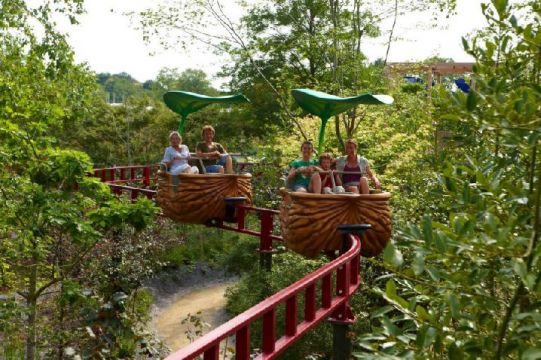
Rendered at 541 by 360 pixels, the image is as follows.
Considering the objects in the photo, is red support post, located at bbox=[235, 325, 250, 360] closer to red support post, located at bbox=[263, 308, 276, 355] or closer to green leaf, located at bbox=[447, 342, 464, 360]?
red support post, located at bbox=[263, 308, 276, 355]

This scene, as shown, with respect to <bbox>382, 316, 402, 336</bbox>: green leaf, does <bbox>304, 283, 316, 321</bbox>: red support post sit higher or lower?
lower

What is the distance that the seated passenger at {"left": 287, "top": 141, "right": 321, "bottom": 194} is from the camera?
17.0ft

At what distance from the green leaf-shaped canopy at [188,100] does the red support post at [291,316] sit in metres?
4.12

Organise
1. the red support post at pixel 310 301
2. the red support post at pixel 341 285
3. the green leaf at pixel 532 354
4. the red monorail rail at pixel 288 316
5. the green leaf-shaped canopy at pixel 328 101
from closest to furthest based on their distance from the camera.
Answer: the green leaf at pixel 532 354
the red monorail rail at pixel 288 316
the red support post at pixel 310 301
the red support post at pixel 341 285
the green leaf-shaped canopy at pixel 328 101

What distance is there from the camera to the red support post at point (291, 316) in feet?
11.5

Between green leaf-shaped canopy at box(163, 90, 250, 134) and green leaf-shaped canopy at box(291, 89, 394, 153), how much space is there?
1.67 meters

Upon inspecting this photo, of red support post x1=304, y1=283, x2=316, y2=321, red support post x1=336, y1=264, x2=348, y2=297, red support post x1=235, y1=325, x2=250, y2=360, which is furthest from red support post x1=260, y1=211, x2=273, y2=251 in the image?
red support post x1=235, y1=325, x2=250, y2=360

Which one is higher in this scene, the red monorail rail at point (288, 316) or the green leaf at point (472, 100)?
the green leaf at point (472, 100)

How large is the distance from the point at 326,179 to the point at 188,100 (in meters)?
2.79

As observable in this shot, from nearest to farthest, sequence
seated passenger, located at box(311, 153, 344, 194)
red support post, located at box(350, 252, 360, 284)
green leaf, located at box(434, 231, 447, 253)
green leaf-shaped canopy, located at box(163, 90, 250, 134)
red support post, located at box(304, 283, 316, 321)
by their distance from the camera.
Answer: green leaf, located at box(434, 231, 447, 253)
red support post, located at box(304, 283, 316, 321)
red support post, located at box(350, 252, 360, 284)
seated passenger, located at box(311, 153, 344, 194)
green leaf-shaped canopy, located at box(163, 90, 250, 134)

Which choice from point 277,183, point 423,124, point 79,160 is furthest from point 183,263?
point 79,160

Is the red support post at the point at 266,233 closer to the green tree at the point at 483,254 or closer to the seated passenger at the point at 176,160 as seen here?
the seated passenger at the point at 176,160

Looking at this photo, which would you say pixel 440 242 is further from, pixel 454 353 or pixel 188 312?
pixel 188 312

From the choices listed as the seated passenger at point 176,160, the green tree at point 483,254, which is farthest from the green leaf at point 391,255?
the seated passenger at point 176,160
